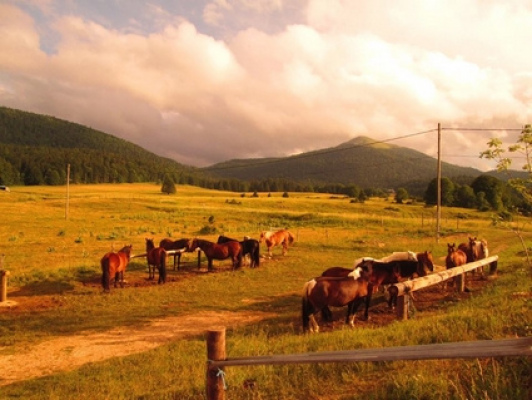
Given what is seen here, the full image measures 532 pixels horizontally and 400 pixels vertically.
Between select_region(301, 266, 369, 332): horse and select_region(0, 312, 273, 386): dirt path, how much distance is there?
246 cm

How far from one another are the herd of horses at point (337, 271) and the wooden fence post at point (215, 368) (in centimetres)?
620

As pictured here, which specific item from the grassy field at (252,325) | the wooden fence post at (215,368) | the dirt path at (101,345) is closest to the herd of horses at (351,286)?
the grassy field at (252,325)

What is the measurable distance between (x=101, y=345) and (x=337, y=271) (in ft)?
25.6

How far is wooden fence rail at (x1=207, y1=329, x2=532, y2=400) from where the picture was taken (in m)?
2.64

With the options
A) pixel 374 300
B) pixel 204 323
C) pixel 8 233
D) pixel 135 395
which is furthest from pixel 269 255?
pixel 8 233

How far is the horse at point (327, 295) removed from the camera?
10273 mm

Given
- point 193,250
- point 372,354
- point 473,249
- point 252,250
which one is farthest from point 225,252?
point 372,354

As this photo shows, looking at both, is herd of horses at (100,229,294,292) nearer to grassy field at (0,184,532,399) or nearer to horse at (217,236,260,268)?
horse at (217,236,260,268)

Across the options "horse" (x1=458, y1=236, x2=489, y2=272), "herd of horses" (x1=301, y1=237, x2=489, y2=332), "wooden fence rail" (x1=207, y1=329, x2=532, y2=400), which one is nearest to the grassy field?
"herd of horses" (x1=301, y1=237, x2=489, y2=332)

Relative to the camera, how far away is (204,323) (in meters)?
12.0

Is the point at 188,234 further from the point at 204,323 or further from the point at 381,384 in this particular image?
the point at 381,384

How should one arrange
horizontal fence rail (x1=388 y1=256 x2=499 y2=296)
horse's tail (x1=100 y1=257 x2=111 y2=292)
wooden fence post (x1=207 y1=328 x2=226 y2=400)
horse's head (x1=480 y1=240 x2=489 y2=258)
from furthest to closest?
horse's head (x1=480 y1=240 x2=489 y2=258)
horse's tail (x1=100 y1=257 x2=111 y2=292)
horizontal fence rail (x1=388 y1=256 x2=499 y2=296)
wooden fence post (x1=207 y1=328 x2=226 y2=400)

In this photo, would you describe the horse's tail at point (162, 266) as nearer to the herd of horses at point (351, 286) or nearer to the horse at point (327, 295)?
the herd of horses at point (351, 286)

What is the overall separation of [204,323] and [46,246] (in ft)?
74.4
